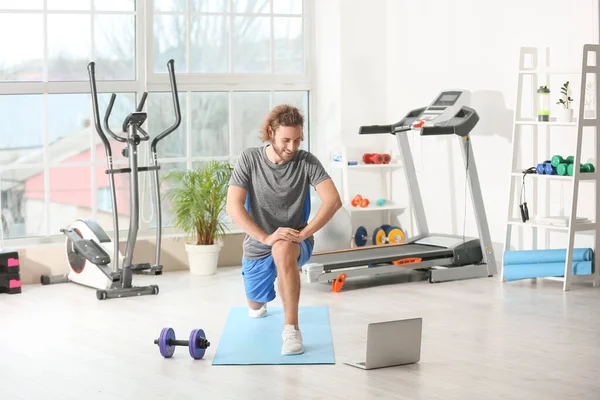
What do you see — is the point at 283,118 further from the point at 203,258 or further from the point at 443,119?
the point at 203,258

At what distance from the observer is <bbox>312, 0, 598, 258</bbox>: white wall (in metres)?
7.09

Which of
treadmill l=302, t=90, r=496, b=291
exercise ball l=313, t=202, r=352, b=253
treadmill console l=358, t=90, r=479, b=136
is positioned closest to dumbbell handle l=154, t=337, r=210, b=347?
treadmill l=302, t=90, r=496, b=291

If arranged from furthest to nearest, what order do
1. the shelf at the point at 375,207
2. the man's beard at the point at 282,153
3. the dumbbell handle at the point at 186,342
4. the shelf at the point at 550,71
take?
the shelf at the point at 375,207, the shelf at the point at 550,71, the man's beard at the point at 282,153, the dumbbell handle at the point at 186,342

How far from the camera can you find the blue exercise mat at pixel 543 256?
646 centimetres

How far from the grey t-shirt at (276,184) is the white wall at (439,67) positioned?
246cm

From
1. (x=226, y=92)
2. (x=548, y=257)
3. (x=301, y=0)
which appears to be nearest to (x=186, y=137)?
(x=226, y=92)

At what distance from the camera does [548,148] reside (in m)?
6.98

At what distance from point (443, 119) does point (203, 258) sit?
1987 mm

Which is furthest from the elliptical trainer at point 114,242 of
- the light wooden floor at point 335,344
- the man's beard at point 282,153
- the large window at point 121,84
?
the man's beard at point 282,153

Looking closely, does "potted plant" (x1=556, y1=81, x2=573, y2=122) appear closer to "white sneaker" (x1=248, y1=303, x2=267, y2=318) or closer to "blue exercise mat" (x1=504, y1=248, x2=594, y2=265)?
"blue exercise mat" (x1=504, y1=248, x2=594, y2=265)

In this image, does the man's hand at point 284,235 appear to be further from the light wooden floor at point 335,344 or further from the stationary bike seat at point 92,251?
the stationary bike seat at point 92,251

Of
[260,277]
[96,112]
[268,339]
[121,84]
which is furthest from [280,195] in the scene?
[121,84]

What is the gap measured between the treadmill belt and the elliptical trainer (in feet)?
3.72

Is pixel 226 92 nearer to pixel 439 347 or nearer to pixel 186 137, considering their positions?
pixel 186 137
